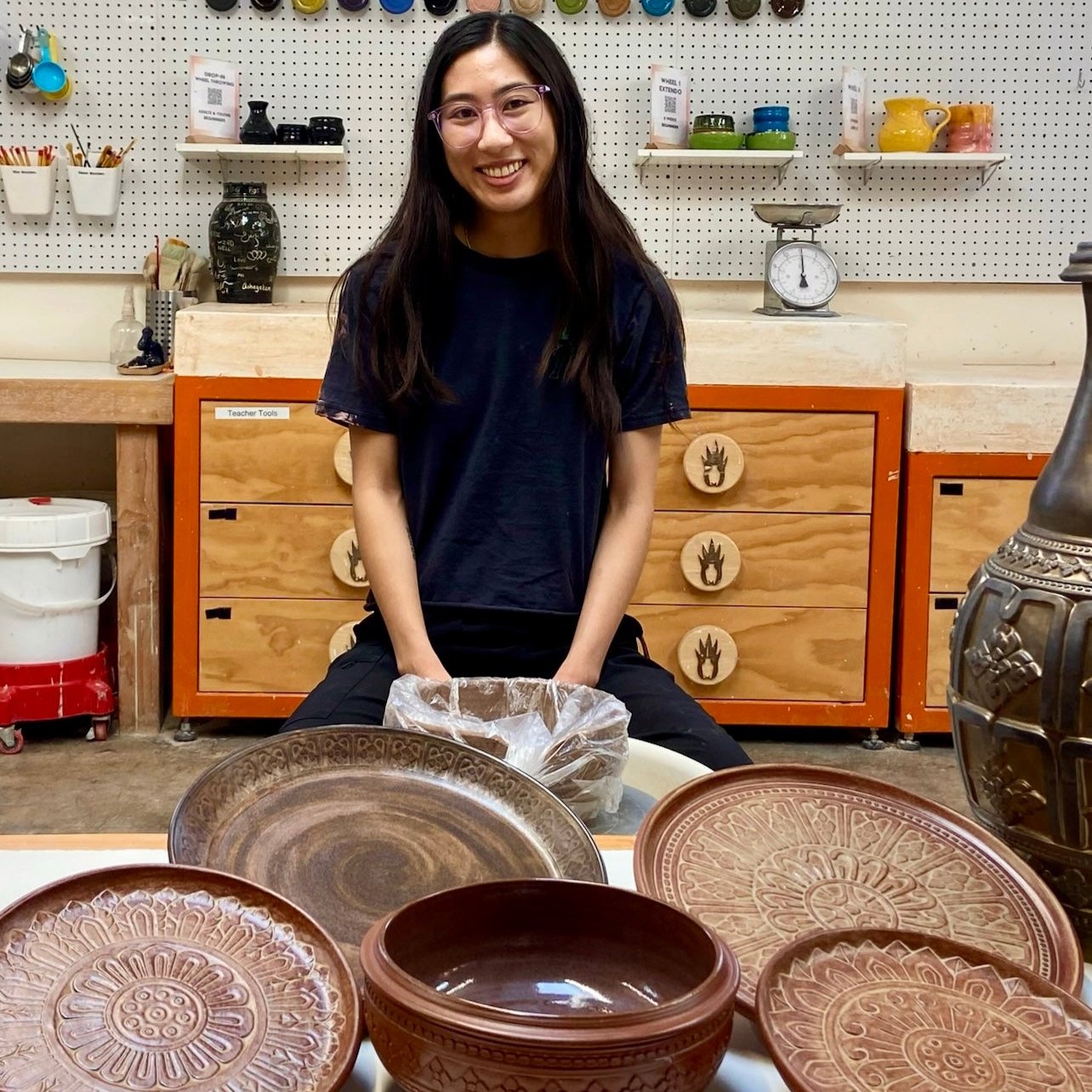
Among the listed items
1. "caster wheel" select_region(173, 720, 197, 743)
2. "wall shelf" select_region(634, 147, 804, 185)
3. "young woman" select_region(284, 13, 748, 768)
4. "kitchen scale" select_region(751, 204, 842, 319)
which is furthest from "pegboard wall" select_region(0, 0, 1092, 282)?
"young woman" select_region(284, 13, 748, 768)

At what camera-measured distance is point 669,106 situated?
3436mm

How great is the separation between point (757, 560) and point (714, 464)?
0.26 metres

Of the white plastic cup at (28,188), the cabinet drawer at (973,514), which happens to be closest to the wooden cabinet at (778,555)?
the cabinet drawer at (973,514)

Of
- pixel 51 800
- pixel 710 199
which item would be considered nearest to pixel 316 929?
pixel 51 800

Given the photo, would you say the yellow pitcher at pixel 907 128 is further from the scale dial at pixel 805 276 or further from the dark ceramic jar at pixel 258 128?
the dark ceramic jar at pixel 258 128

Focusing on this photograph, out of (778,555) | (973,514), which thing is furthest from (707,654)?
(973,514)

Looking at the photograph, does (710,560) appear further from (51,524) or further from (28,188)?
(28,188)

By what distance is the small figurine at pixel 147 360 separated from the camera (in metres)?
3.18

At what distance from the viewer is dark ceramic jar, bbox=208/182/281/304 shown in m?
3.32

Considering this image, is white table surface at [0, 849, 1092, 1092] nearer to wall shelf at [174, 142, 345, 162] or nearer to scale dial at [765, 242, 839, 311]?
scale dial at [765, 242, 839, 311]

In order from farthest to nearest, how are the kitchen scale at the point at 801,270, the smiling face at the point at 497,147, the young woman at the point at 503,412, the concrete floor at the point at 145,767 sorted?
1. the kitchen scale at the point at 801,270
2. the concrete floor at the point at 145,767
3. the young woman at the point at 503,412
4. the smiling face at the point at 497,147

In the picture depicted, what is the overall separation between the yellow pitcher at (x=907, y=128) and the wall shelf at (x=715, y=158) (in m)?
0.24

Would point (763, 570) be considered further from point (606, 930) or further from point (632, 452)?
point (606, 930)

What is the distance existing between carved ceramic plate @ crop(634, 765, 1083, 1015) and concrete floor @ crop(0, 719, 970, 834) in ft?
5.89
